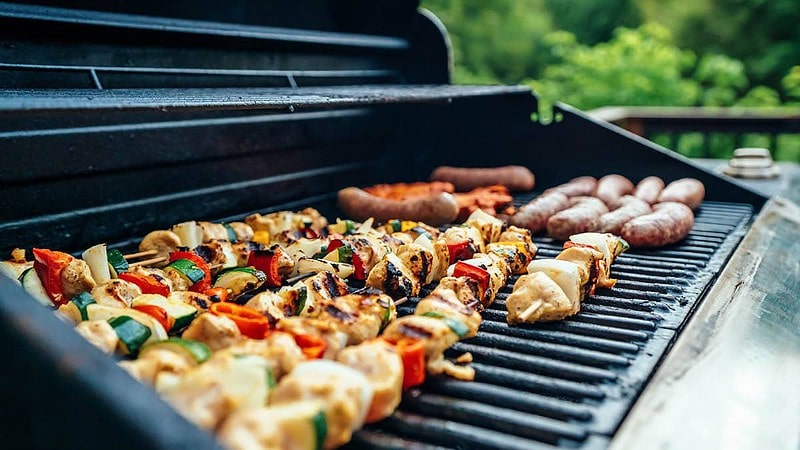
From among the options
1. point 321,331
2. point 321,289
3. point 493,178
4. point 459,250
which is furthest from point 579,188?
point 321,331

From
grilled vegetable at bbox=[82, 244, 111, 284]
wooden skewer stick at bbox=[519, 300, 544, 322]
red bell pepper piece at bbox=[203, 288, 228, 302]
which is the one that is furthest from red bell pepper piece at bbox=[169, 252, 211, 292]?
wooden skewer stick at bbox=[519, 300, 544, 322]

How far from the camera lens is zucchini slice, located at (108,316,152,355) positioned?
2.29 metres

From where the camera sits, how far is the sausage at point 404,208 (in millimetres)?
4523

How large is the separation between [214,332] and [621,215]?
9.53 ft

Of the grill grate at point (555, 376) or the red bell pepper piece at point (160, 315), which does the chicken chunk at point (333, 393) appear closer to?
the grill grate at point (555, 376)

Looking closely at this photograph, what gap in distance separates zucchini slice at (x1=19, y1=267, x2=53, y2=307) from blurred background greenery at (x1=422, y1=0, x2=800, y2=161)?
8.21m

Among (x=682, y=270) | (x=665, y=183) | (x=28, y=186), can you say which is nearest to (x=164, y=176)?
(x=28, y=186)

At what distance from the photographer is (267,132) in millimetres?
4715

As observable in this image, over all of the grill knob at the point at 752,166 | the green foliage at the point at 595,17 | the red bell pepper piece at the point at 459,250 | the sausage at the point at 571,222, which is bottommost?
the red bell pepper piece at the point at 459,250

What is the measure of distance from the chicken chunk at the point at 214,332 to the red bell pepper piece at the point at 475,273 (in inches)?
45.9

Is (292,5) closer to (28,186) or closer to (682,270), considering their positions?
(28,186)

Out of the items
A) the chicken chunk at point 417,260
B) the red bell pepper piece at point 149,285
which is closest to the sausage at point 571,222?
the chicken chunk at point 417,260

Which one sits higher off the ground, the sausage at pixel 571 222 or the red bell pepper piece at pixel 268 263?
the sausage at pixel 571 222

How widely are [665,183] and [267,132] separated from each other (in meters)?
A: 3.20
